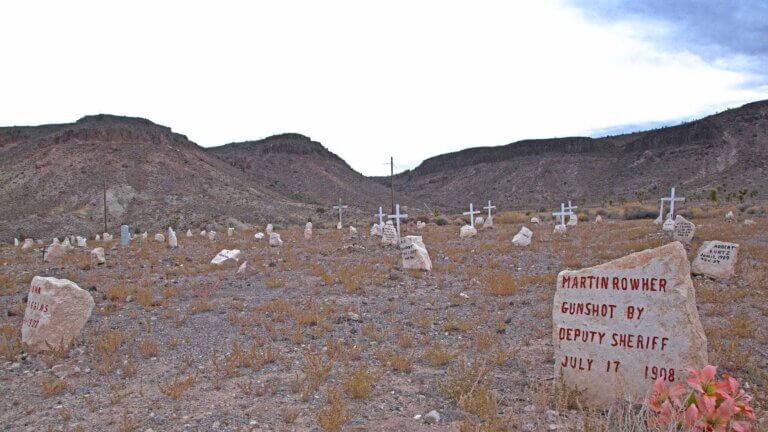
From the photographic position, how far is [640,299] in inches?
181

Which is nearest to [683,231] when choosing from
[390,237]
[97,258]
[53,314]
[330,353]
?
[390,237]

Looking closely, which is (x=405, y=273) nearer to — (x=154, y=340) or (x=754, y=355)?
(x=154, y=340)

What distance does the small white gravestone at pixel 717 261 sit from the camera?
32.7ft

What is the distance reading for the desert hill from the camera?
60.6m

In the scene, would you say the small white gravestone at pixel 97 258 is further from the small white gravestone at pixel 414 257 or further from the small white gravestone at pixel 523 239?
the small white gravestone at pixel 523 239

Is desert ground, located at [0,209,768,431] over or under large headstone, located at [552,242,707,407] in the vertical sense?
under

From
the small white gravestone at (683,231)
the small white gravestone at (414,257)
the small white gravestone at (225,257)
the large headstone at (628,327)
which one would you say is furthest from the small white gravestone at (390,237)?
the large headstone at (628,327)

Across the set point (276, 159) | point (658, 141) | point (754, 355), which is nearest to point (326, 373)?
point (754, 355)

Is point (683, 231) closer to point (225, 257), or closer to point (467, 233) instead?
point (467, 233)

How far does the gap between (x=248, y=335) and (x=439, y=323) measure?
9.45 ft

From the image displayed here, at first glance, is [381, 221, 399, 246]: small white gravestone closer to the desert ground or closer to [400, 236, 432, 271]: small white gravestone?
[400, 236, 432, 271]: small white gravestone

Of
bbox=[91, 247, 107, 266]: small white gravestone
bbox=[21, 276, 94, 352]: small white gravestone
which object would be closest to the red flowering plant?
bbox=[21, 276, 94, 352]: small white gravestone

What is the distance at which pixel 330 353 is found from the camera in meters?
6.40

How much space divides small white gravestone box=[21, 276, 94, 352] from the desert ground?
20 cm
